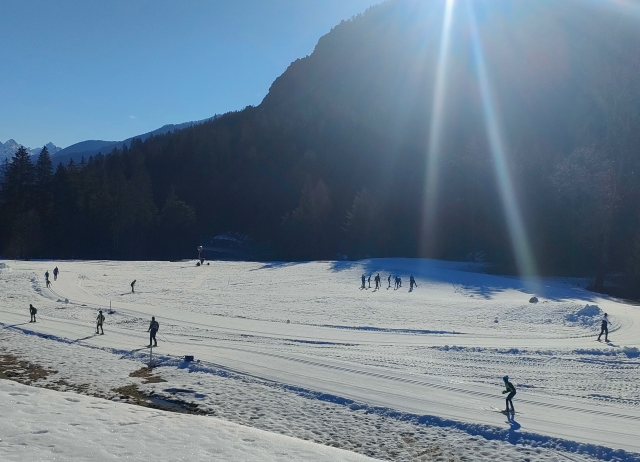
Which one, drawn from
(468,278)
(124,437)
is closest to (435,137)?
(468,278)

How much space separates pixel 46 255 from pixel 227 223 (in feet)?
126

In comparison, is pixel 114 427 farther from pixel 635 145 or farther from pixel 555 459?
pixel 635 145

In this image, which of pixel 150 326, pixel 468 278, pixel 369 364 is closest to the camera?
pixel 369 364

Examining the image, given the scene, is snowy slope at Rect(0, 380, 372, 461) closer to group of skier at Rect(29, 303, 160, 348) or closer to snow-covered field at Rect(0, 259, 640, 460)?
snow-covered field at Rect(0, 259, 640, 460)

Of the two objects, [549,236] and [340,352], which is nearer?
[340,352]

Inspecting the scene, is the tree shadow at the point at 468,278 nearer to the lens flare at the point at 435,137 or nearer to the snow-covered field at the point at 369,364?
the snow-covered field at the point at 369,364

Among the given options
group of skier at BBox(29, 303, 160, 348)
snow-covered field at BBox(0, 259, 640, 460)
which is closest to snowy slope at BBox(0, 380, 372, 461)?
snow-covered field at BBox(0, 259, 640, 460)

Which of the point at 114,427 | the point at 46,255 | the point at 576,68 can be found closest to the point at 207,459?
the point at 114,427

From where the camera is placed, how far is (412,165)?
3792 inches

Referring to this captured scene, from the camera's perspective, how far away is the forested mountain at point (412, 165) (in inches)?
2179

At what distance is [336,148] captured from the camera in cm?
11450

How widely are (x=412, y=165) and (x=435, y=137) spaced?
467 inches

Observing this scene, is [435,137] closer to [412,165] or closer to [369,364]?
[412,165]

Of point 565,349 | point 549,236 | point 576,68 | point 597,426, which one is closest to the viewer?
point 597,426
